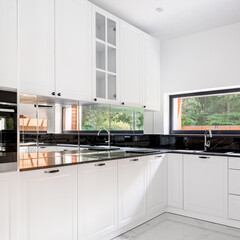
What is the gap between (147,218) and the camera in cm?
312

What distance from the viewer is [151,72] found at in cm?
374

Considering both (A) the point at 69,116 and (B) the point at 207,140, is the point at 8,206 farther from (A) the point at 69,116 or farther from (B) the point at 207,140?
(B) the point at 207,140

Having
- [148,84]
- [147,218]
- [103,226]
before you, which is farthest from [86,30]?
[147,218]

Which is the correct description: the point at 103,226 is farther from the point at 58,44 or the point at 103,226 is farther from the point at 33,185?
the point at 58,44

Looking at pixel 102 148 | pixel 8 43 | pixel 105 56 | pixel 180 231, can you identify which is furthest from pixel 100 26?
pixel 180 231

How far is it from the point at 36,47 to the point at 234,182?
2582 mm

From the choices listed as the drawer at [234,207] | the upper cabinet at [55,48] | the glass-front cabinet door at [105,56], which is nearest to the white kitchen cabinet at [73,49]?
the upper cabinet at [55,48]

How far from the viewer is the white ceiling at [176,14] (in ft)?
9.49

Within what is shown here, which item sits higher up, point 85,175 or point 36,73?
point 36,73

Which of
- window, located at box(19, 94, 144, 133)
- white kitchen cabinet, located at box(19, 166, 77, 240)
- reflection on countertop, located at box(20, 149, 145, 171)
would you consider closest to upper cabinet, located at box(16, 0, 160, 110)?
window, located at box(19, 94, 144, 133)

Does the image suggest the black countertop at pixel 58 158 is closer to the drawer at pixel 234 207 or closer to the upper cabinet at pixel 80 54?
the drawer at pixel 234 207

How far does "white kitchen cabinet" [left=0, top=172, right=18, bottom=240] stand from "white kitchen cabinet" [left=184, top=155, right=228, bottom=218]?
7.34ft

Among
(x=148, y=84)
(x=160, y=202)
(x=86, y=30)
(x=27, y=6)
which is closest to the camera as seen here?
(x=27, y=6)

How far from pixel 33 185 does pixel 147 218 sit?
1723 mm
